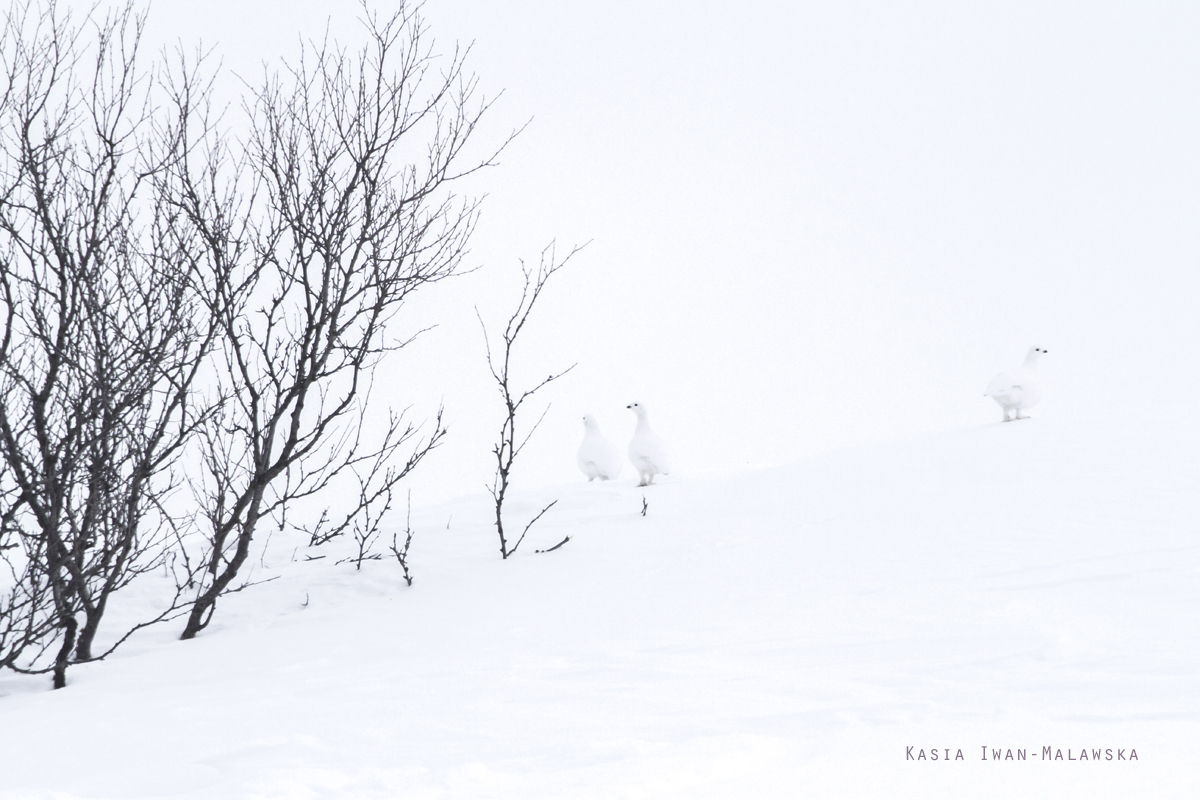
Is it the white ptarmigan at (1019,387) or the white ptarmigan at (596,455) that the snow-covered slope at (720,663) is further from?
the white ptarmigan at (596,455)

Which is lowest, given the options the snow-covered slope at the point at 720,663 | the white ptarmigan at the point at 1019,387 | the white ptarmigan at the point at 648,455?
the snow-covered slope at the point at 720,663

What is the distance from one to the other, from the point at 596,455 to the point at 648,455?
43.4 inches

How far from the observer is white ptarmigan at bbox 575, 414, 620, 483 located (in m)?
9.77

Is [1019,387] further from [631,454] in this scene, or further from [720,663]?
[720,663]

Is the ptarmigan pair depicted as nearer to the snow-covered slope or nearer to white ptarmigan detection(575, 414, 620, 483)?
white ptarmigan detection(575, 414, 620, 483)

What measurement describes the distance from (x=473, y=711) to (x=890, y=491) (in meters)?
4.22

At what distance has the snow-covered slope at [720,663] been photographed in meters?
Result: 2.46

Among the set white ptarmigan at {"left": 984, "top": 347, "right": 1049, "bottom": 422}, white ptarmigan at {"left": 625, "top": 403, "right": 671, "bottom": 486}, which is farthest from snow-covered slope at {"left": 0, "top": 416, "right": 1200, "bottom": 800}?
white ptarmigan at {"left": 625, "top": 403, "right": 671, "bottom": 486}

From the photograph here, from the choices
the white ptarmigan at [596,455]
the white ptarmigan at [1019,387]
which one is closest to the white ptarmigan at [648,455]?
the white ptarmigan at [596,455]

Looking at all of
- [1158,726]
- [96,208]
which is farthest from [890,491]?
[96,208]

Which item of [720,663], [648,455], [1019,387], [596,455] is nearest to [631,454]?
[648,455]

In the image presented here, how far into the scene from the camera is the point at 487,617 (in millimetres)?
4934

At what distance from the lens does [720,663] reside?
352 centimetres

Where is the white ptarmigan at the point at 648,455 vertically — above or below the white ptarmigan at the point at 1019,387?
below
